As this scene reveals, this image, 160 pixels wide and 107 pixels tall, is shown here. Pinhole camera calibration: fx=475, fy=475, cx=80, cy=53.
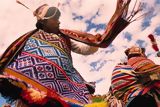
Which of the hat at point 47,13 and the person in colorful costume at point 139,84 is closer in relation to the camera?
the person in colorful costume at point 139,84

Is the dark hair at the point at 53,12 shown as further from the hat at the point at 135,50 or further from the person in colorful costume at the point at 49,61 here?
the hat at the point at 135,50

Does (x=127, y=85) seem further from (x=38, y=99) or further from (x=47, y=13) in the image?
(x=47, y=13)

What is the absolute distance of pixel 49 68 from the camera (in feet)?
17.8

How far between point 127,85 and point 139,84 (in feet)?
0.43

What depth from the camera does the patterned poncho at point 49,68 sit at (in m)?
5.30

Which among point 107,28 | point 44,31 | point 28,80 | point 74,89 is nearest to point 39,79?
point 28,80

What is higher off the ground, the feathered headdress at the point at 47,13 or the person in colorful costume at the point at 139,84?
the feathered headdress at the point at 47,13

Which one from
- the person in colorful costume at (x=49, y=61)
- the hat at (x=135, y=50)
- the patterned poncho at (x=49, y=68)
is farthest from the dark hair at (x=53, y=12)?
the hat at (x=135, y=50)

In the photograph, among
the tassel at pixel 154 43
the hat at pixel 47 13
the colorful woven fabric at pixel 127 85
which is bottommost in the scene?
the colorful woven fabric at pixel 127 85

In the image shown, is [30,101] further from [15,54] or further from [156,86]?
[156,86]

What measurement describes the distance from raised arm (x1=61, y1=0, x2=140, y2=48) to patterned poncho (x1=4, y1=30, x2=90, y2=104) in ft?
1.11

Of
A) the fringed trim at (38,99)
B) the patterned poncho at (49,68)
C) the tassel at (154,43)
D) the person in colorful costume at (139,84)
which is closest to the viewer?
the fringed trim at (38,99)

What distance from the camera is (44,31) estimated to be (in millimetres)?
5957

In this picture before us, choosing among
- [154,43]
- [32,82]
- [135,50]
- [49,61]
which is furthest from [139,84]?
[32,82]
